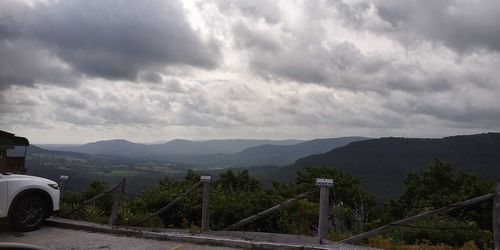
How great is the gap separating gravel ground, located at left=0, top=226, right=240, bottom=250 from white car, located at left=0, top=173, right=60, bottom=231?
291 mm

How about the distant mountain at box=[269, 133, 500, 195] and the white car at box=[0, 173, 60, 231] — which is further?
the distant mountain at box=[269, 133, 500, 195]

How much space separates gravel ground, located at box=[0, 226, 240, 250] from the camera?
9.22 m

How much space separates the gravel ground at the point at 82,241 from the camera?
9.22m

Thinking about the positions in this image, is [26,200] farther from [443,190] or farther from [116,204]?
[443,190]

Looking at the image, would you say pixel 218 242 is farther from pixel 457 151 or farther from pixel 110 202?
pixel 457 151

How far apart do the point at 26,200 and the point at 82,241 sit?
6.47 ft

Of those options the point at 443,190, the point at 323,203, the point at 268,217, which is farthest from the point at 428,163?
the point at 323,203

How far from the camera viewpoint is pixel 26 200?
1070 centimetres

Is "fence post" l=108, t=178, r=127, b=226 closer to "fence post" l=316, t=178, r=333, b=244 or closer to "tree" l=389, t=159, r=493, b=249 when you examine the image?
"fence post" l=316, t=178, r=333, b=244

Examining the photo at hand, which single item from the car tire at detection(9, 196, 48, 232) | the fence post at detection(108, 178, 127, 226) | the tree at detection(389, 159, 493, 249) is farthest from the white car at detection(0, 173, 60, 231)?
the tree at detection(389, 159, 493, 249)

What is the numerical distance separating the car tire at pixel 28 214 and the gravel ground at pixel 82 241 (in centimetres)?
19

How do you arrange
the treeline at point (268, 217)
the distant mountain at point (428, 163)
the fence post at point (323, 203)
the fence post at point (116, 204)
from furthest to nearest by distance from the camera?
the distant mountain at point (428, 163) → the fence post at point (116, 204) → the treeline at point (268, 217) → the fence post at point (323, 203)

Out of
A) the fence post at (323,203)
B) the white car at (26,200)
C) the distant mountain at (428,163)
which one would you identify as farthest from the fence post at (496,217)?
the distant mountain at (428,163)

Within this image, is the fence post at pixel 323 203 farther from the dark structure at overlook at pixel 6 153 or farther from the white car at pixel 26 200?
the dark structure at overlook at pixel 6 153
